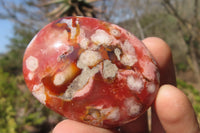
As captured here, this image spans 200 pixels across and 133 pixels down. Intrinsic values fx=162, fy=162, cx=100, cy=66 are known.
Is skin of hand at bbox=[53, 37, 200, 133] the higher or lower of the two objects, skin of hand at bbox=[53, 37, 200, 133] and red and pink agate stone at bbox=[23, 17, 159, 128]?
the lower

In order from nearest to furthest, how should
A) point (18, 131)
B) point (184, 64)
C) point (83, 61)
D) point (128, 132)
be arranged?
point (83, 61) < point (128, 132) < point (18, 131) < point (184, 64)

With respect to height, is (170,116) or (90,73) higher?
(90,73)

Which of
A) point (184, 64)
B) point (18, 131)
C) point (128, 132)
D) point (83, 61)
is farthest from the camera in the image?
point (184, 64)

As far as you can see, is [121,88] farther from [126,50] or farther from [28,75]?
[28,75]

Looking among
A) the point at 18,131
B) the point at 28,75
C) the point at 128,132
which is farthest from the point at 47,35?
the point at 18,131

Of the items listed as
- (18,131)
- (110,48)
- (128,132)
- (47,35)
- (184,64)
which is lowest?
(184,64)

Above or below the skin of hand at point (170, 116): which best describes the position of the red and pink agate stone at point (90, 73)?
above

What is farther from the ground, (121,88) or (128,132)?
(121,88)

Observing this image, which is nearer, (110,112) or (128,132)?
(110,112)
